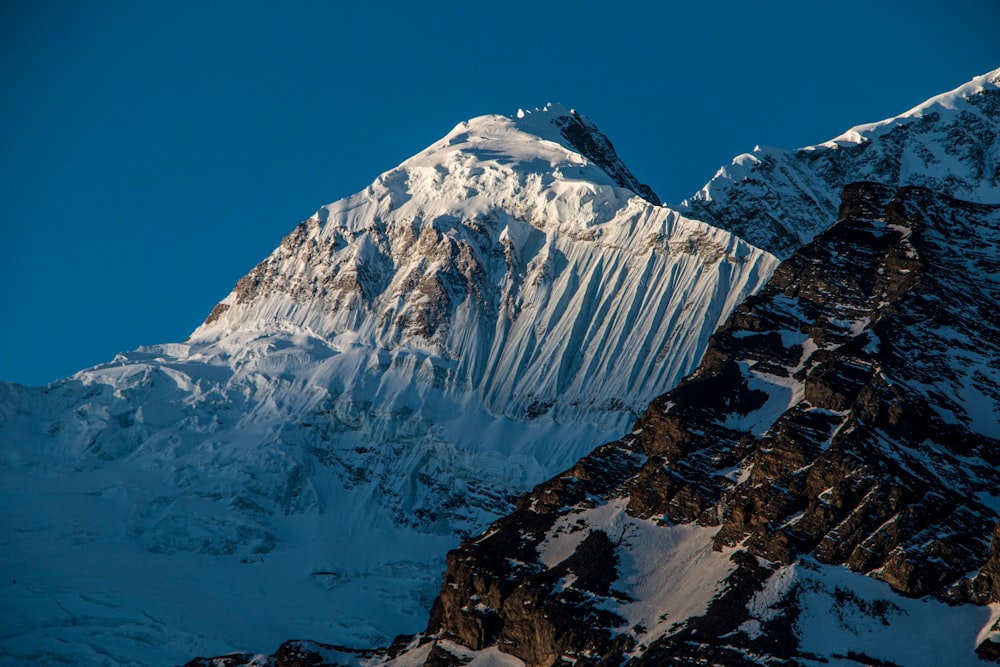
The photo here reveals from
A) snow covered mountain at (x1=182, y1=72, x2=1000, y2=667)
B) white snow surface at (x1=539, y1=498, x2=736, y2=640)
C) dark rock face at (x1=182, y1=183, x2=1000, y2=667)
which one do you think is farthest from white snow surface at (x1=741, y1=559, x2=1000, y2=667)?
white snow surface at (x1=539, y1=498, x2=736, y2=640)

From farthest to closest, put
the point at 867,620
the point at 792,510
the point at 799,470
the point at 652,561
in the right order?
the point at 652,561
the point at 799,470
the point at 792,510
the point at 867,620

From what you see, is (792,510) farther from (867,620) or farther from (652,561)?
(867,620)

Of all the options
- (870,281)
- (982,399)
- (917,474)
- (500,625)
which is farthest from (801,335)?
(500,625)

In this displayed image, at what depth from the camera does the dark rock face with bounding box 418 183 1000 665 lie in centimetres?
14175

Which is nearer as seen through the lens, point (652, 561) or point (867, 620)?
point (867, 620)

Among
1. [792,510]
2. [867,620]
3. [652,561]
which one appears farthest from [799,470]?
[867,620]

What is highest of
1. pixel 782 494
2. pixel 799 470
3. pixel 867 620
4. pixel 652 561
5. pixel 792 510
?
pixel 799 470

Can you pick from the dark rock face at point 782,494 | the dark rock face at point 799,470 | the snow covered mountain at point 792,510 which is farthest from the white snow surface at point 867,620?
the dark rock face at point 799,470

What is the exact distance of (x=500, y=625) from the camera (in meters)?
158

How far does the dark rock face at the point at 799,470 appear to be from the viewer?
14175 cm

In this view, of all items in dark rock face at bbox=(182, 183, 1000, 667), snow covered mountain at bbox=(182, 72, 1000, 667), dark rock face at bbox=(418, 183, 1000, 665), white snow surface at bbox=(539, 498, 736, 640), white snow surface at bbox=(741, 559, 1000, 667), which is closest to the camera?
white snow surface at bbox=(741, 559, 1000, 667)

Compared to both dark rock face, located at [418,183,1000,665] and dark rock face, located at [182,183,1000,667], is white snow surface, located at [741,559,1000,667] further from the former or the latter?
dark rock face, located at [418,183,1000,665]

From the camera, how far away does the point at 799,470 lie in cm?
15412

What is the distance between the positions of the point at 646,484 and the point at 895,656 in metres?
41.9
